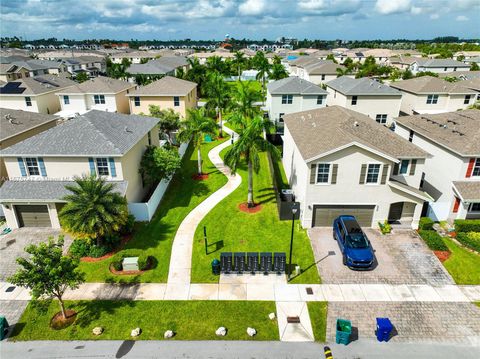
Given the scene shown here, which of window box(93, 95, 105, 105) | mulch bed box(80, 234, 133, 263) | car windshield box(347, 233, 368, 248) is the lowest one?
mulch bed box(80, 234, 133, 263)

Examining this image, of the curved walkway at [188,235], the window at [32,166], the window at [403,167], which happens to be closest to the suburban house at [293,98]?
the curved walkway at [188,235]

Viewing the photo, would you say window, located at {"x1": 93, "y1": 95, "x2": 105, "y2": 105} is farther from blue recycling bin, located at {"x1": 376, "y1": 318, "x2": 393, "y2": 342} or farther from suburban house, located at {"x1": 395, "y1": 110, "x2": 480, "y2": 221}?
blue recycling bin, located at {"x1": 376, "y1": 318, "x2": 393, "y2": 342}

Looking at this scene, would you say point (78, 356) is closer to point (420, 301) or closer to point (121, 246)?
point (121, 246)

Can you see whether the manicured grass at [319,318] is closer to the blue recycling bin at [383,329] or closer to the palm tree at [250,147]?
the blue recycling bin at [383,329]

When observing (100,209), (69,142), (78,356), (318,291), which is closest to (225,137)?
(69,142)

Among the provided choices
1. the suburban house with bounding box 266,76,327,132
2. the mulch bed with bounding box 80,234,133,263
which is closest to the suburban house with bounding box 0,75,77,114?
the suburban house with bounding box 266,76,327,132

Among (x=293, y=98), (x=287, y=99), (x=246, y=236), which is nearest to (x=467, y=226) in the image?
(x=246, y=236)
